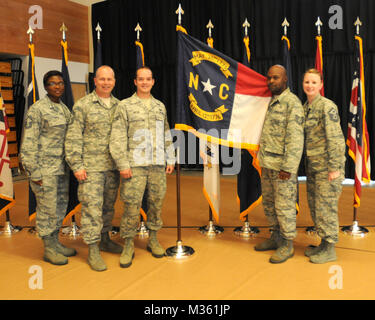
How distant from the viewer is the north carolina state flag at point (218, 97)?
3082 mm

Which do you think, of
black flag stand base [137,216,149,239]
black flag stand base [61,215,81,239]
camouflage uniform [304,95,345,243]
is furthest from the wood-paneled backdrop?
camouflage uniform [304,95,345,243]

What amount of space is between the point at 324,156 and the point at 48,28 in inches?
258

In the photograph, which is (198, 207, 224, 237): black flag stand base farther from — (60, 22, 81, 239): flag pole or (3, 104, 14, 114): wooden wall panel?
(3, 104, 14, 114): wooden wall panel

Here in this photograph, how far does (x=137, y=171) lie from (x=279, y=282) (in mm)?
1291

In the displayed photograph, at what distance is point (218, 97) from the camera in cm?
315

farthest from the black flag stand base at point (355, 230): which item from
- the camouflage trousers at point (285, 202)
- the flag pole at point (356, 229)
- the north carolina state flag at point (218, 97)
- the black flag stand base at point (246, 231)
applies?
the north carolina state flag at point (218, 97)

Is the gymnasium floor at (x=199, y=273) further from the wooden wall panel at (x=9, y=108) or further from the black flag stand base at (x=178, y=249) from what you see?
the wooden wall panel at (x=9, y=108)

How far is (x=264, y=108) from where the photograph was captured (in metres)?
3.13

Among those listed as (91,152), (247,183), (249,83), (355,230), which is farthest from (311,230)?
(91,152)

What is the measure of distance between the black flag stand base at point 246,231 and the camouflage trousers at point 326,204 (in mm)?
830

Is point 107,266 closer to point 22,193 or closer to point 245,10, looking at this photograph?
point 22,193

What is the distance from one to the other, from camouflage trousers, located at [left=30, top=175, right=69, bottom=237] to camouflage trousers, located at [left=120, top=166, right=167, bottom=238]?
1.68ft

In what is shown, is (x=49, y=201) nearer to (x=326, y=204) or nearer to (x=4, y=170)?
(x=4, y=170)

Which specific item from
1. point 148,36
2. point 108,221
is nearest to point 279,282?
point 108,221
